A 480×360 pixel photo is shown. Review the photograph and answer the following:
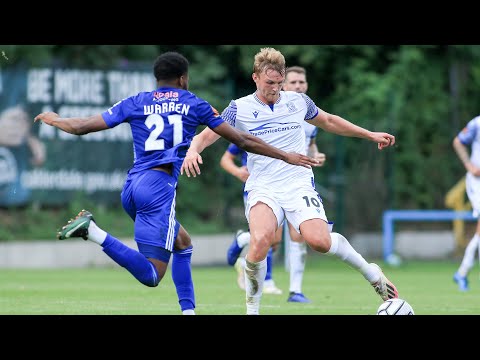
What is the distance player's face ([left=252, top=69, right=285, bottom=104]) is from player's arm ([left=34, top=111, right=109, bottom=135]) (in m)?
1.65

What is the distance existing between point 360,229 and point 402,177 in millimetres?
1653

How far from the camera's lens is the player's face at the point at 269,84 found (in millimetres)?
8828

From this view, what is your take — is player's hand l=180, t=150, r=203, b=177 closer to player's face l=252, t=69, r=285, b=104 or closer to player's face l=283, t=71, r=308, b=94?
player's face l=252, t=69, r=285, b=104

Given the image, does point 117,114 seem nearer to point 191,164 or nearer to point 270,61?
point 191,164

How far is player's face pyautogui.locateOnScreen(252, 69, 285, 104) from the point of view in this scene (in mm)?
8828

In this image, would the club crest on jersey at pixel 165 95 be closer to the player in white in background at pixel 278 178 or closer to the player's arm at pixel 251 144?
the player's arm at pixel 251 144

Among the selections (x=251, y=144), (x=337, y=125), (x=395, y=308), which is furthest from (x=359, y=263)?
(x=251, y=144)

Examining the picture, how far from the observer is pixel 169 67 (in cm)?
792

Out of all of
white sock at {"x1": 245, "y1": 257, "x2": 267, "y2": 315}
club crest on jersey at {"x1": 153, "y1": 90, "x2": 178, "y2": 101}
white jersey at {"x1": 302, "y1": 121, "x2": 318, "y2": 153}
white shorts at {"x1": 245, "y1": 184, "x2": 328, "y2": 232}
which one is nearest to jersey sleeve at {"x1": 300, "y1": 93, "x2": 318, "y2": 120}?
white shorts at {"x1": 245, "y1": 184, "x2": 328, "y2": 232}

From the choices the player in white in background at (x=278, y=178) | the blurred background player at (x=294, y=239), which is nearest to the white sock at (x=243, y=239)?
the blurred background player at (x=294, y=239)

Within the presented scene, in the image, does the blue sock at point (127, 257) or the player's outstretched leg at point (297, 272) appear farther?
the player's outstretched leg at point (297, 272)

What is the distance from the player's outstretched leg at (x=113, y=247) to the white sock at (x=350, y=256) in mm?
1698
